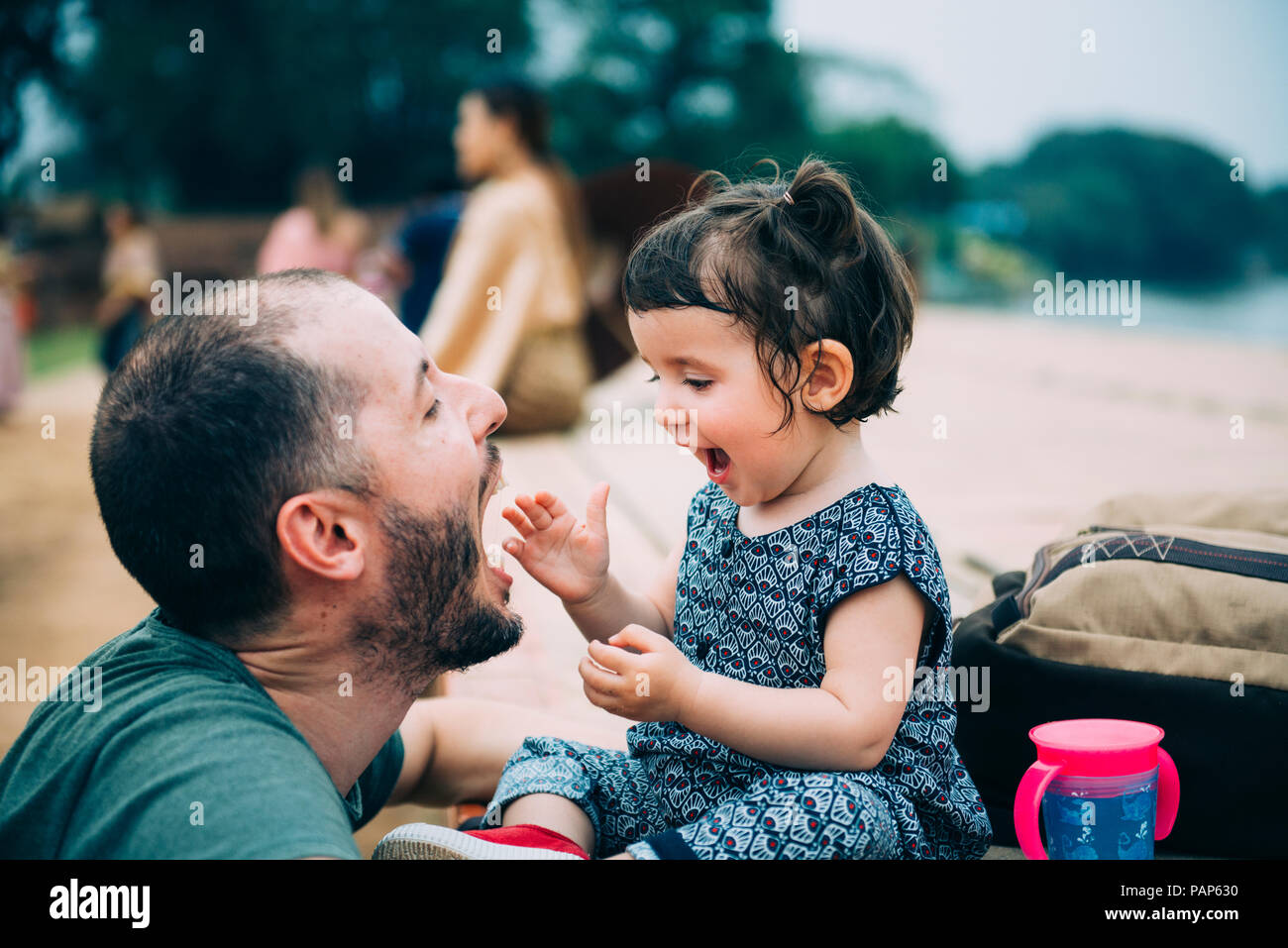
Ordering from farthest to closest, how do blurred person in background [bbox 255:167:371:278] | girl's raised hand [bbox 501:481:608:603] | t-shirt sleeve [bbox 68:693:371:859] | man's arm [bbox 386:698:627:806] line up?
blurred person in background [bbox 255:167:371:278] → man's arm [bbox 386:698:627:806] → girl's raised hand [bbox 501:481:608:603] → t-shirt sleeve [bbox 68:693:371:859]

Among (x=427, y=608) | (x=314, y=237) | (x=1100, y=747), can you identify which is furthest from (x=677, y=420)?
(x=314, y=237)

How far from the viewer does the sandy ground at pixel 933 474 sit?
133 inches

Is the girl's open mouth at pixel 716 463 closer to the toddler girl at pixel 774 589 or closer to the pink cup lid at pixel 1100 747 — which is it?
the toddler girl at pixel 774 589

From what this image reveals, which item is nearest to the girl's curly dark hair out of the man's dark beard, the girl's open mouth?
the girl's open mouth

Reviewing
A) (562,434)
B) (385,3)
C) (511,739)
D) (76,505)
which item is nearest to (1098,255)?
(562,434)

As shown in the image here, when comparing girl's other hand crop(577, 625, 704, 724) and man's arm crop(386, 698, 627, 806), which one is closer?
girl's other hand crop(577, 625, 704, 724)

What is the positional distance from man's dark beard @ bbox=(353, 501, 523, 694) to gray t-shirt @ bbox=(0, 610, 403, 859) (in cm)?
19

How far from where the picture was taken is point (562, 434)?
659 cm

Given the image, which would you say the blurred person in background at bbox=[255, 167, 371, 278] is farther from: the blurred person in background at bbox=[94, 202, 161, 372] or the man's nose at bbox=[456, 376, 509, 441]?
the man's nose at bbox=[456, 376, 509, 441]

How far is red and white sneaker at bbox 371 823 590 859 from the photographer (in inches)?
56.3

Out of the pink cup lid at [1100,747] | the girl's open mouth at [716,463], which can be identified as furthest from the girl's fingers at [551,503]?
the pink cup lid at [1100,747]

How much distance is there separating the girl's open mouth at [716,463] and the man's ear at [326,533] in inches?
21.5

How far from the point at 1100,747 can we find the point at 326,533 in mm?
1135

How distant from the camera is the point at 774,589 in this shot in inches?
65.9
